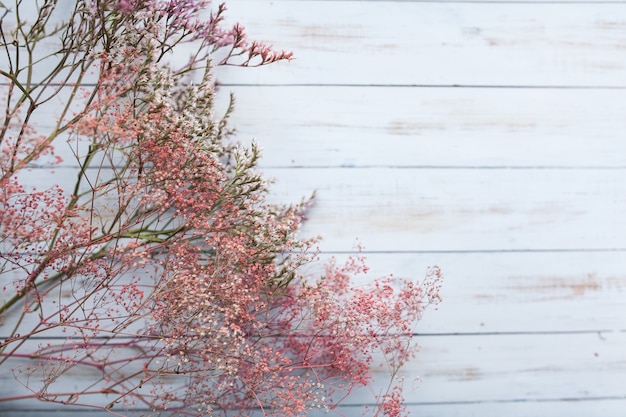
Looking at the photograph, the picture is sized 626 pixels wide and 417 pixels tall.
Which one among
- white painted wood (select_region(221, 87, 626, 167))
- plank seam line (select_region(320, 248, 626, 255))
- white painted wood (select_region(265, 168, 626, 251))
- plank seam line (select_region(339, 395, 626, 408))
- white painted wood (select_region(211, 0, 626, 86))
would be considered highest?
white painted wood (select_region(211, 0, 626, 86))

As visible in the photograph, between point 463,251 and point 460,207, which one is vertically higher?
point 460,207

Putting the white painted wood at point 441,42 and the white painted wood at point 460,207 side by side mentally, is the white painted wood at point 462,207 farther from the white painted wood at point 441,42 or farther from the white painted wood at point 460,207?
the white painted wood at point 441,42

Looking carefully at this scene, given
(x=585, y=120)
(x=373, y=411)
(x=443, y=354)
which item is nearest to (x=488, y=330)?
(x=443, y=354)

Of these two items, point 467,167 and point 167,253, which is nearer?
point 167,253

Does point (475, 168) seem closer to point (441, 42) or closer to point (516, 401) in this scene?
point (441, 42)

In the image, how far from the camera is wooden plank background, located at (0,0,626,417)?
1461 millimetres

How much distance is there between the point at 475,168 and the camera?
1488mm

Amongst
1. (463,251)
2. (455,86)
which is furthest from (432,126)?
(463,251)

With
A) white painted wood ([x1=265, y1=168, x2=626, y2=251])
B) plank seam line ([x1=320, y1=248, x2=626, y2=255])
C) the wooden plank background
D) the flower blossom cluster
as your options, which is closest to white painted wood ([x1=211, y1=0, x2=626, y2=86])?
the wooden plank background

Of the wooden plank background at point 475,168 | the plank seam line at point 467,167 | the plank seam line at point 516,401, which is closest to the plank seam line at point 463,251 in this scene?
the wooden plank background at point 475,168

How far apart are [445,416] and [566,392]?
303mm

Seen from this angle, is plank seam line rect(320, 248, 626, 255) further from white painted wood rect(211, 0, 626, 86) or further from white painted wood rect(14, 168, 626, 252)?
white painted wood rect(211, 0, 626, 86)

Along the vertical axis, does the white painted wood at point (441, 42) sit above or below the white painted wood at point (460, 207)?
above

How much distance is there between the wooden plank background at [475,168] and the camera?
146cm
